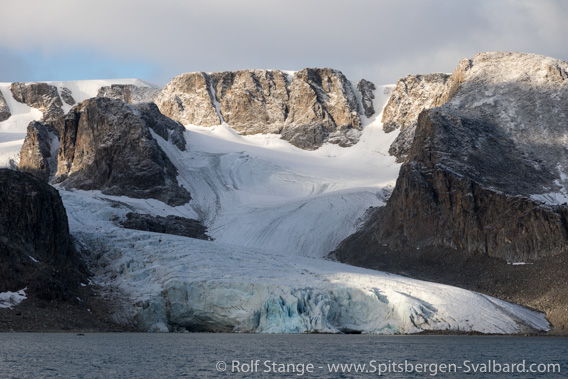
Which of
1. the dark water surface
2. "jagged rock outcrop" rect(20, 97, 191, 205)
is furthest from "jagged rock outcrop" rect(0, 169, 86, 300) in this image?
"jagged rock outcrop" rect(20, 97, 191, 205)

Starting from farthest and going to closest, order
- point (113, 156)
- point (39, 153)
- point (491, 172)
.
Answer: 1. point (39, 153)
2. point (113, 156)
3. point (491, 172)

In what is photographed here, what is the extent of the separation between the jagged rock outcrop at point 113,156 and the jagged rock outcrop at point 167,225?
11388 mm

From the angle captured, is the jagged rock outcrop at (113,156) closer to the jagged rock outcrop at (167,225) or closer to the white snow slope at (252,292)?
the jagged rock outcrop at (167,225)

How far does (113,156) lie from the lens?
482ft

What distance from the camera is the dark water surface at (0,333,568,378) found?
47.1 m

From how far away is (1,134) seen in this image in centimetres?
19950

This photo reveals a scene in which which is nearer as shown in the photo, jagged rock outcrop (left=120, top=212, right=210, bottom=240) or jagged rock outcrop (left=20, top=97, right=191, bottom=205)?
jagged rock outcrop (left=120, top=212, right=210, bottom=240)

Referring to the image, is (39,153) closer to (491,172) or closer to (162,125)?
(162,125)

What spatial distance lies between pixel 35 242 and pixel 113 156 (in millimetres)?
68452

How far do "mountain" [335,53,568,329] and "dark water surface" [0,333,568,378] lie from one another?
2753 centimetres

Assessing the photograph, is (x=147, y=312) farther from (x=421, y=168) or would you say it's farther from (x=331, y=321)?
(x=421, y=168)

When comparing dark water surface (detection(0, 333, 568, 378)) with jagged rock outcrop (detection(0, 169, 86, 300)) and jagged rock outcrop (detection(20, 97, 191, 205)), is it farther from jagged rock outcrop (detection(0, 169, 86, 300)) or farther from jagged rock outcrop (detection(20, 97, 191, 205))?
jagged rock outcrop (detection(20, 97, 191, 205))

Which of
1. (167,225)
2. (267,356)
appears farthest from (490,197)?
(267,356)

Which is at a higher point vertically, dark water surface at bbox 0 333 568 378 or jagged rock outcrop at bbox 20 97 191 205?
jagged rock outcrop at bbox 20 97 191 205
